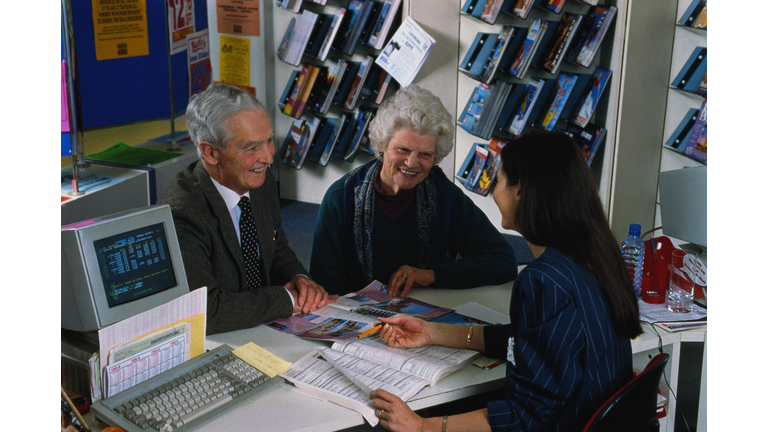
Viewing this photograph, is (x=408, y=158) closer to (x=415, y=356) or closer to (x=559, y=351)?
(x=415, y=356)

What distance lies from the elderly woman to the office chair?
958 millimetres

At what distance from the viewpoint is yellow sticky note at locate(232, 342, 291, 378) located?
1.72m

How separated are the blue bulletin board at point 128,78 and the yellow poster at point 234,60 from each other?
154cm

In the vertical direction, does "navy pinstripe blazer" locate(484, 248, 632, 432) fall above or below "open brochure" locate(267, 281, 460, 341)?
above

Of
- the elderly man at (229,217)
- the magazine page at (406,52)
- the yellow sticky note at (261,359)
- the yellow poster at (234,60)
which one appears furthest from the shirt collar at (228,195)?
the yellow poster at (234,60)

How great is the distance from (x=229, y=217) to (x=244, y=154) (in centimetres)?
21

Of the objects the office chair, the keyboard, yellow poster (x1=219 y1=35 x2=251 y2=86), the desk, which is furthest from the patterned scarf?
yellow poster (x1=219 y1=35 x2=251 y2=86)

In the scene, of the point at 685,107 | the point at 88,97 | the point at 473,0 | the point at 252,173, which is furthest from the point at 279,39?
the point at 252,173

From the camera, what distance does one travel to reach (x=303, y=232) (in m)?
5.22

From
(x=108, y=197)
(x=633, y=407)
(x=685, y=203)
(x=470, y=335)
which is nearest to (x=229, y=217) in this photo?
(x=470, y=335)

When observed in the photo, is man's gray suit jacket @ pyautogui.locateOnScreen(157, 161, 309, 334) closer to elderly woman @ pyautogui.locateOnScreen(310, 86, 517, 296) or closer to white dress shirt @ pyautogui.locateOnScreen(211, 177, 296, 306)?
white dress shirt @ pyautogui.locateOnScreen(211, 177, 296, 306)

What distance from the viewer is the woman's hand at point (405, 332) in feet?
6.07

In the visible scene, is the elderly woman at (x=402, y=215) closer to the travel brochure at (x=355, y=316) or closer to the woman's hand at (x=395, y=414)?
the travel brochure at (x=355, y=316)

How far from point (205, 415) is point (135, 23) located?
265 cm
